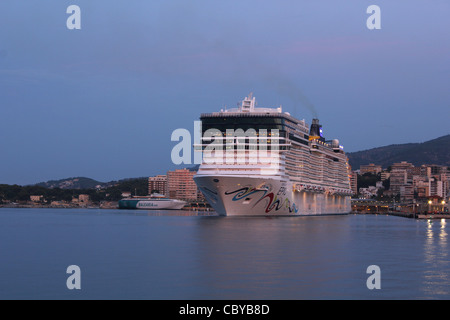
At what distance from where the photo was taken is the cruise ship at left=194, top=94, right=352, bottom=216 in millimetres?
68688

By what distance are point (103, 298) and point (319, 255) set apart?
51.9 feet

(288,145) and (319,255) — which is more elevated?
A: (288,145)

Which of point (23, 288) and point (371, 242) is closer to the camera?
point (23, 288)

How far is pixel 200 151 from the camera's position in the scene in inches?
2874

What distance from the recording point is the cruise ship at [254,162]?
68.7 metres

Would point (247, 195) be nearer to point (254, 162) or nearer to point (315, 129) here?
point (254, 162)

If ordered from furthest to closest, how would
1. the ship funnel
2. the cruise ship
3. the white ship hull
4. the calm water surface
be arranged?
the ship funnel → the cruise ship → the white ship hull → the calm water surface

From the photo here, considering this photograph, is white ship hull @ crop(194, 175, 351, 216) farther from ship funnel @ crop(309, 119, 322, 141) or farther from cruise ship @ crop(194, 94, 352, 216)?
ship funnel @ crop(309, 119, 322, 141)

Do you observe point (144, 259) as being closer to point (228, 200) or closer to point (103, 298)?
point (103, 298)

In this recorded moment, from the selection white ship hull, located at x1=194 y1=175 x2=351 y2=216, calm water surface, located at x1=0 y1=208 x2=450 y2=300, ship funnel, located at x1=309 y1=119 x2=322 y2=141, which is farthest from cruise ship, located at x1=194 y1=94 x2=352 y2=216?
calm water surface, located at x1=0 y1=208 x2=450 y2=300

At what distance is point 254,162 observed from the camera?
232ft
